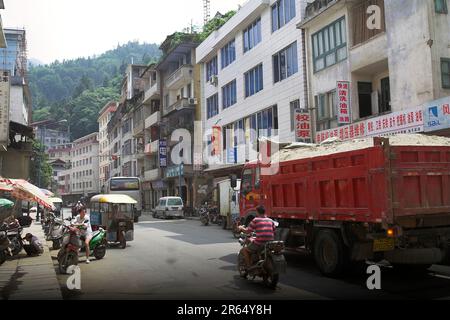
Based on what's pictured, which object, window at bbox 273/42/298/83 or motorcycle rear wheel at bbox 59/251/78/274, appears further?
A: window at bbox 273/42/298/83

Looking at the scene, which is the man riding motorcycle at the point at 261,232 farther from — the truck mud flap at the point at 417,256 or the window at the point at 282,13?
the window at the point at 282,13

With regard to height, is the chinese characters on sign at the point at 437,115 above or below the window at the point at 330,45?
below

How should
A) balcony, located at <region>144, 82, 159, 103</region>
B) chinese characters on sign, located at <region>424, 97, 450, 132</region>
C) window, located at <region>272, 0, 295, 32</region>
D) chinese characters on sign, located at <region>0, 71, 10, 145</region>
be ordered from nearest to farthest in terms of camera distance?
chinese characters on sign, located at <region>424, 97, 450, 132</region>, chinese characters on sign, located at <region>0, 71, 10, 145</region>, window, located at <region>272, 0, 295, 32</region>, balcony, located at <region>144, 82, 159, 103</region>

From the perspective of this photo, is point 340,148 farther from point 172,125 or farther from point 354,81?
point 172,125

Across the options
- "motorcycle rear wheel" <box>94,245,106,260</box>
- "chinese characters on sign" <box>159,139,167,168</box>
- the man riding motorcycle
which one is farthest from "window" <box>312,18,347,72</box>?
"chinese characters on sign" <box>159,139,167,168</box>

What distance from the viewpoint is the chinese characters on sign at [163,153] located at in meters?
47.4

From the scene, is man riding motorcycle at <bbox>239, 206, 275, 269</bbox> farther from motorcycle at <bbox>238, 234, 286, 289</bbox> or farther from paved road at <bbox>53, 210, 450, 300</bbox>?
paved road at <bbox>53, 210, 450, 300</bbox>

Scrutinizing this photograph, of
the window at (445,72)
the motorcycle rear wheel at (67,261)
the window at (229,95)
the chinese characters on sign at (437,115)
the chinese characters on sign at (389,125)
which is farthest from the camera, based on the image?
the window at (229,95)

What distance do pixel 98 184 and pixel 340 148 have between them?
311ft

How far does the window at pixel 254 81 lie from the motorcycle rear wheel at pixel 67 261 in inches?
798

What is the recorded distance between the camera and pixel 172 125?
47.2m

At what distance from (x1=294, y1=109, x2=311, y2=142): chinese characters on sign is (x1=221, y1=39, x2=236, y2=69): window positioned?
12535mm

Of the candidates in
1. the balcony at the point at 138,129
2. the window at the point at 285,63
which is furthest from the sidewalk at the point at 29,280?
the balcony at the point at 138,129

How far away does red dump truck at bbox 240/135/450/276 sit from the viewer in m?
8.01
